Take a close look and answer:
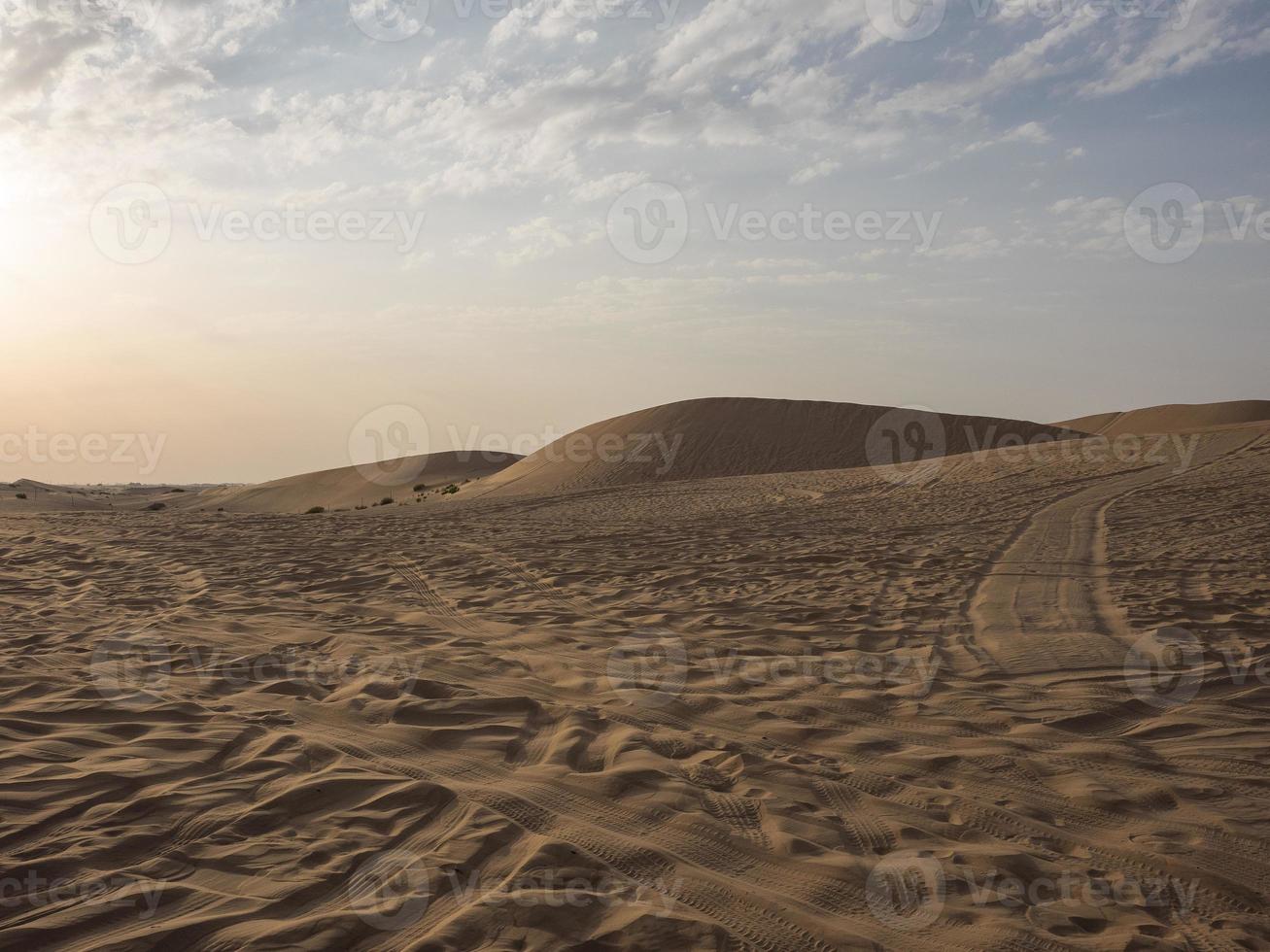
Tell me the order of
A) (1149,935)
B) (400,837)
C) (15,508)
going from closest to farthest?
(1149,935) < (400,837) < (15,508)

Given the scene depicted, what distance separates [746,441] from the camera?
45.0 m

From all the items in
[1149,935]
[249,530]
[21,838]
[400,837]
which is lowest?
[1149,935]

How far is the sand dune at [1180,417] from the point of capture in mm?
76188

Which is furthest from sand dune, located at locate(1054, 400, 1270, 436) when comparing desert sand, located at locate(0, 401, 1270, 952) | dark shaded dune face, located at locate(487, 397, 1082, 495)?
desert sand, located at locate(0, 401, 1270, 952)

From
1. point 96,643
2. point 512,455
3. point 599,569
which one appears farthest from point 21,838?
point 512,455

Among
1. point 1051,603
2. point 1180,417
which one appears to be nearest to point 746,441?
point 1051,603

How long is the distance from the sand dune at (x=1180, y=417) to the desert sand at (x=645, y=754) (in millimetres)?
73996

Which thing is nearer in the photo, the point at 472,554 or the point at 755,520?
the point at 472,554

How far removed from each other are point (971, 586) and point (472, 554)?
6590 millimetres

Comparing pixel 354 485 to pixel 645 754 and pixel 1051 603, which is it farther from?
pixel 645 754

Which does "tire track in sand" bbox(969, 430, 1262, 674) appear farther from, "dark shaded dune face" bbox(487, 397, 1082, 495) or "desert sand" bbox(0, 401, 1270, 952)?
"dark shaded dune face" bbox(487, 397, 1082, 495)

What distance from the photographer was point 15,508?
84.5ft

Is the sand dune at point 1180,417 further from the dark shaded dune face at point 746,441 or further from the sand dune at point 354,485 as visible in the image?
the sand dune at point 354,485

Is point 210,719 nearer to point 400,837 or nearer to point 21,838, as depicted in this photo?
point 21,838
